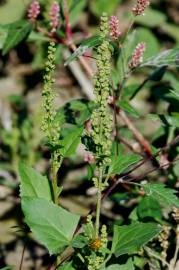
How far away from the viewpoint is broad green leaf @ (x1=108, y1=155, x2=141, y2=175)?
1961 mm

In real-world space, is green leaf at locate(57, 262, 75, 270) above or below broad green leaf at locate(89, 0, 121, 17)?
below

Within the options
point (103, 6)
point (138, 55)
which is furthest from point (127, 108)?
point (103, 6)

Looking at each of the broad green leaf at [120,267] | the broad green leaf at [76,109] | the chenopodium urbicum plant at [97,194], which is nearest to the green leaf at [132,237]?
the chenopodium urbicum plant at [97,194]

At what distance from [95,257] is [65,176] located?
1807 mm

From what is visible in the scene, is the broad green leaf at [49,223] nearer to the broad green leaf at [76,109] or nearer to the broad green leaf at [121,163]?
the broad green leaf at [121,163]

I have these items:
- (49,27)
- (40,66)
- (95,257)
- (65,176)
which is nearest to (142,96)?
(40,66)

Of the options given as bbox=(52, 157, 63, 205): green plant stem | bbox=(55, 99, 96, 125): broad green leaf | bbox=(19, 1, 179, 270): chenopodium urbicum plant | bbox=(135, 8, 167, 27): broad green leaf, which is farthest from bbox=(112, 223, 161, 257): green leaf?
bbox=(135, 8, 167, 27): broad green leaf

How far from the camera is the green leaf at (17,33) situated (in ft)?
8.76

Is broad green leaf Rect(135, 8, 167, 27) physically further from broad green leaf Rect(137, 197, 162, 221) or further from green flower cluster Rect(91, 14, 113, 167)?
green flower cluster Rect(91, 14, 113, 167)

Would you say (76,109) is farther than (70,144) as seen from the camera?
Yes

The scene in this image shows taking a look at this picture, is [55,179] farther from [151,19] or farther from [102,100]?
[151,19]

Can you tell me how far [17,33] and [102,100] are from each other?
1064mm

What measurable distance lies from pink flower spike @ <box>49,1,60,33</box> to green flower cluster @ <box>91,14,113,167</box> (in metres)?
0.91

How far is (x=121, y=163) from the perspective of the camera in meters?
2.00
